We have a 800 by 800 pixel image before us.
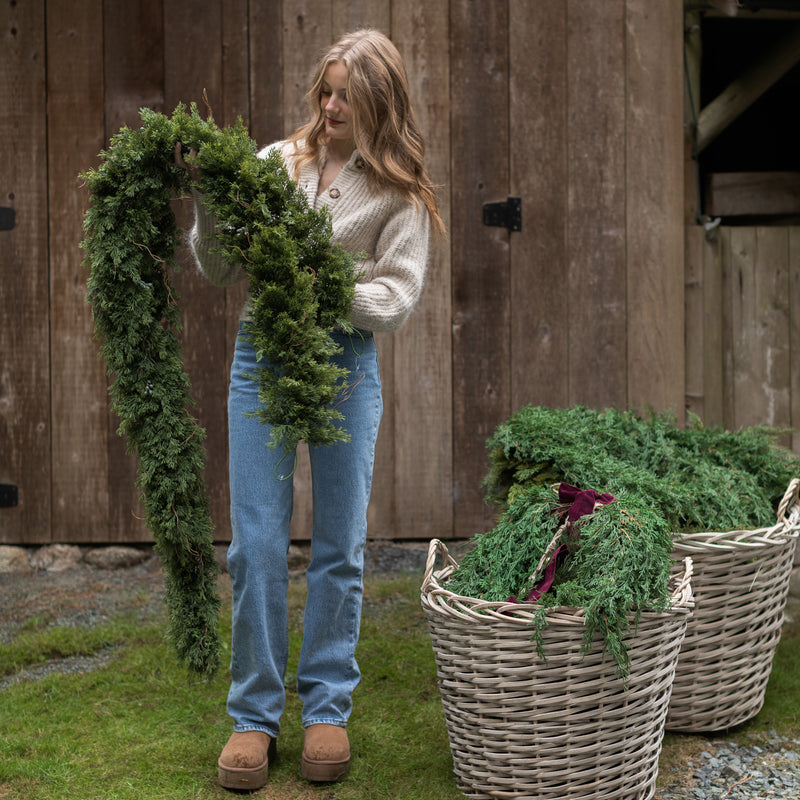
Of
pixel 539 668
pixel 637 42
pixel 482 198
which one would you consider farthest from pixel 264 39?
pixel 539 668

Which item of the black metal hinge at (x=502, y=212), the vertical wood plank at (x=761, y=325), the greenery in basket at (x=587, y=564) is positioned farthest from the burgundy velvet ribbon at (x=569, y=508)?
the vertical wood plank at (x=761, y=325)

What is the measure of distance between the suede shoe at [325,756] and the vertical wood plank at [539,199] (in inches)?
78.4

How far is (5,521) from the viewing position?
3.92 m

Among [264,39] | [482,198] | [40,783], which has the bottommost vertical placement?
[40,783]

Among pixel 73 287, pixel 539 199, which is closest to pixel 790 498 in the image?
pixel 539 199

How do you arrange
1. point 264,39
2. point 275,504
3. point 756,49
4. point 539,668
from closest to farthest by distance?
point 539,668, point 275,504, point 264,39, point 756,49

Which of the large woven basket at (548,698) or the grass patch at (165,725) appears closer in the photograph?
the large woven basket at (548,698)

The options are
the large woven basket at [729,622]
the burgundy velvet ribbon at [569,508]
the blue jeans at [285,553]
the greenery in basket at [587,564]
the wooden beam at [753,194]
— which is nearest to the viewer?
the greenery in basket at [587,564]

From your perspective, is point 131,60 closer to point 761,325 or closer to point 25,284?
point 25,284

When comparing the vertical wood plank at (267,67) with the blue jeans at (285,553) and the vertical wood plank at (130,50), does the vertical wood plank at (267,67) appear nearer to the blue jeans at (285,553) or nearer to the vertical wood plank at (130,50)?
the vertical wood plank at (130,50)

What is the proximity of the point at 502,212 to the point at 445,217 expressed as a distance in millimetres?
244

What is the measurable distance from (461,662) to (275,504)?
1.88 feet

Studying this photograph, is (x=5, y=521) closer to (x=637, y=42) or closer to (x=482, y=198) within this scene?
(x=482, y=198)

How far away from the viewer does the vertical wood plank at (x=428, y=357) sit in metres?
3.86
